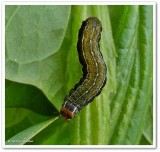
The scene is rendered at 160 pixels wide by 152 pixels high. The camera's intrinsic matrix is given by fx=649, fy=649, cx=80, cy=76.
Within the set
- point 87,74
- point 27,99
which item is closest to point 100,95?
point 87,74

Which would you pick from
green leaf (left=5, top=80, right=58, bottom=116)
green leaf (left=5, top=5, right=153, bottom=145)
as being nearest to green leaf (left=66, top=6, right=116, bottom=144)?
green leaf (left=5, top=5, right=153, bottom=145)

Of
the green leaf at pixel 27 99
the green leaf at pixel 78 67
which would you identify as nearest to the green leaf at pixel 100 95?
the green leaf at pixel 78 67

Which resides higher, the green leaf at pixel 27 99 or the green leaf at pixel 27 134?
the green leaf at pixel 27 99

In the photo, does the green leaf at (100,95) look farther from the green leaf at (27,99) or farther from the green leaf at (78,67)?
the green leaf at (27,99)

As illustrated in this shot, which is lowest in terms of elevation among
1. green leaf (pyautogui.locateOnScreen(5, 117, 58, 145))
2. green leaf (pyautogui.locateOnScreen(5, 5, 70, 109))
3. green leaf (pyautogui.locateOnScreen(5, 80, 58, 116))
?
green leaf (pyautogui.locateOnScreen(5, 117, 58, 145))

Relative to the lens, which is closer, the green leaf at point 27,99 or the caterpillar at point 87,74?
the caterpillar at point 87,74

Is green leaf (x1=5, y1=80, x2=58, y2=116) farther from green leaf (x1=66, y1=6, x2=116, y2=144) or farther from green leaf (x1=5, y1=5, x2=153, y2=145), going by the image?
green leaf (x1=66, y1=6, x2=116, y2=144)

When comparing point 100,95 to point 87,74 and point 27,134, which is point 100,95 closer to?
point 87,74
